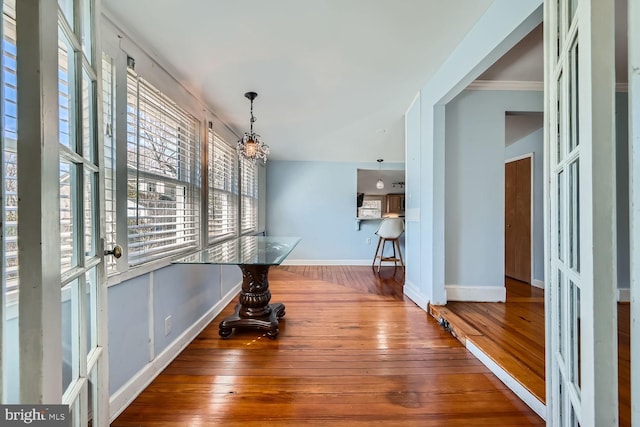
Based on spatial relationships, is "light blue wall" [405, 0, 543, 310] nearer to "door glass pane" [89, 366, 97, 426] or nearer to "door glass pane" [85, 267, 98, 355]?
"door glass pane" [85, 267, 98, 355]

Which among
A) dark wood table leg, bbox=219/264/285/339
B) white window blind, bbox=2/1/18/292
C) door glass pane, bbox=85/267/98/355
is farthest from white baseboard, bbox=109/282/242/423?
white window blind, bbox=2/1/18/292

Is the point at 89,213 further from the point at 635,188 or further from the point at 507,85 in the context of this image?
the point at 507,85

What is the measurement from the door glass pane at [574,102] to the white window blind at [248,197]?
3392mm

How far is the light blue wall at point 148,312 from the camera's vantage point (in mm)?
1324

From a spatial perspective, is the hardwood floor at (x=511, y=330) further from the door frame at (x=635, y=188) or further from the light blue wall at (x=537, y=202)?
the door frame at (x=635, y=188)

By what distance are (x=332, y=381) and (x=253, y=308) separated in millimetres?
948

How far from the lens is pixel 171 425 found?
122 cm

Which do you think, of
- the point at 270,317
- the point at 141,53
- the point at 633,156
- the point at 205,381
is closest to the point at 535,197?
the point at 633,156

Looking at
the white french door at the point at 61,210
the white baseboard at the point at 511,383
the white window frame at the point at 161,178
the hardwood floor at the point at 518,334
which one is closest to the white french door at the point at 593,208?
the white baseboard at the point at 511,383

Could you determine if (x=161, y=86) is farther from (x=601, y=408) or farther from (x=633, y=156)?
(x=601, y=408)

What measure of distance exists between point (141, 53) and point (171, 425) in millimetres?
2195

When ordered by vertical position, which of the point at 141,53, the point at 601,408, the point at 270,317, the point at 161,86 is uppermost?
the point at 141,53

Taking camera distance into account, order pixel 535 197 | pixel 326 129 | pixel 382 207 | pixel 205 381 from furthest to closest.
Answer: pixel 382 207 → pixel 326 129 → pixel 535 197 → pixel 205 381

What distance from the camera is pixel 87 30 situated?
2.92 ft
